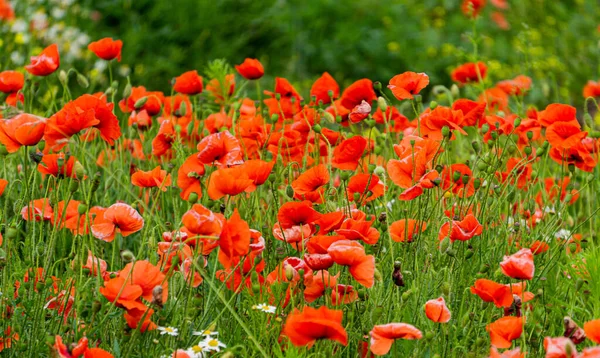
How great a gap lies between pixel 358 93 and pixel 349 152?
39 centimetres

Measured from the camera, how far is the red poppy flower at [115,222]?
6.59 ft

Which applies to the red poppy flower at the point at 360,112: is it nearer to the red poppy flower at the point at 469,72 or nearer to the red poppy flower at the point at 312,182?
the red poppy flower at the point at 312,182

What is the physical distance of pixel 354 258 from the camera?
1794 millimetres

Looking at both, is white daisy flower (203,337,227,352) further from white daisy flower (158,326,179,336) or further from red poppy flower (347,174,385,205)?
red poppy flower (347,174,385,205)

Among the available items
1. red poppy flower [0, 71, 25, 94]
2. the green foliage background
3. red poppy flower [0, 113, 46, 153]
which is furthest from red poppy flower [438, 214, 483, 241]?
the green foliage background

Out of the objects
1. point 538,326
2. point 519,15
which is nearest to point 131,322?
point 538,326

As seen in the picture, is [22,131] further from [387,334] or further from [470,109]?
[470,109]

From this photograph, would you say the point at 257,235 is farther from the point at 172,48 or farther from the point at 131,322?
the point at 172,48

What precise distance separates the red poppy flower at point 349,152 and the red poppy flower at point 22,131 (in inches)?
29.6

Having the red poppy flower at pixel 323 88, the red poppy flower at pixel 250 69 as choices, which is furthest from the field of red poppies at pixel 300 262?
the red poppy flower at pixel 250 69

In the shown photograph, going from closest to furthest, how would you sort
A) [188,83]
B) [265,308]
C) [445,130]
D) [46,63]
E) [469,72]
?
[265,308], [445,130], [46,63], [188,83], [469,72]

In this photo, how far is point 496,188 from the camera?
2.46 metres

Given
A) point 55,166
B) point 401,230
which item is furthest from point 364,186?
point 55,166

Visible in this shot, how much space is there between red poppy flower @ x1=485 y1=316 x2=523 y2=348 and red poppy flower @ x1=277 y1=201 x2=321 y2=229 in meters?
0.49
